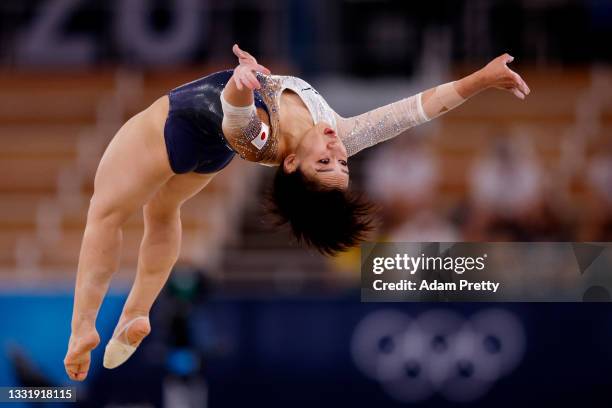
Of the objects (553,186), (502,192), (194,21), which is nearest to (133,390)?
(502,192)

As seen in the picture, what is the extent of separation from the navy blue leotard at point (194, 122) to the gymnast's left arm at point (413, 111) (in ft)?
1.64

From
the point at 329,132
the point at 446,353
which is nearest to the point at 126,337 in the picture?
the point at 329,132

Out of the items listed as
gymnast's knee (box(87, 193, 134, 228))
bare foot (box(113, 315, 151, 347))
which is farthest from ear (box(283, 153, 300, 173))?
bare foot (box(113, 315, 151, 347))

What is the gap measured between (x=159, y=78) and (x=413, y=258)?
5220mm

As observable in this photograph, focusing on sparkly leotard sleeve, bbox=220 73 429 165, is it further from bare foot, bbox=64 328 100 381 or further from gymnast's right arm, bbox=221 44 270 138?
bare foot, bbox=64 328 100 381

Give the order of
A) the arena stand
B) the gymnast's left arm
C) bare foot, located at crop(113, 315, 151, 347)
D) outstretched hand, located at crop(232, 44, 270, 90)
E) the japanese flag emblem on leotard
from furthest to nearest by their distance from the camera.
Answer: the arena stand → bare foot, located at crop(113, 315, 151, 347) → the gymnast's left arm → the japanese flag emblem on leotard → outstretched hand, located at crop(232, 44, 270, 90)

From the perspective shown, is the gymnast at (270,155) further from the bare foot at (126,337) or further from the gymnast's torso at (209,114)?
the bare foot at (126,337)

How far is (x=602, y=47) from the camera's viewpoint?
29.3 ft

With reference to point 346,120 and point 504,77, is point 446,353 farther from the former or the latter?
A: point 504,77

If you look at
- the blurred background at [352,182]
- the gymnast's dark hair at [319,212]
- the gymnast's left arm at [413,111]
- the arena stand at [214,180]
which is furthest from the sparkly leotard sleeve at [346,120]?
the arena stand at [214,180]

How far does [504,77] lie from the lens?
416 centimetres

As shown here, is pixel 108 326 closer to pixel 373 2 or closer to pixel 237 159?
pixel 237 159

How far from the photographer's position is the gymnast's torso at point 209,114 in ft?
14.1

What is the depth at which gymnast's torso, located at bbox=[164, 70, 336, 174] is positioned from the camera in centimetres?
429
